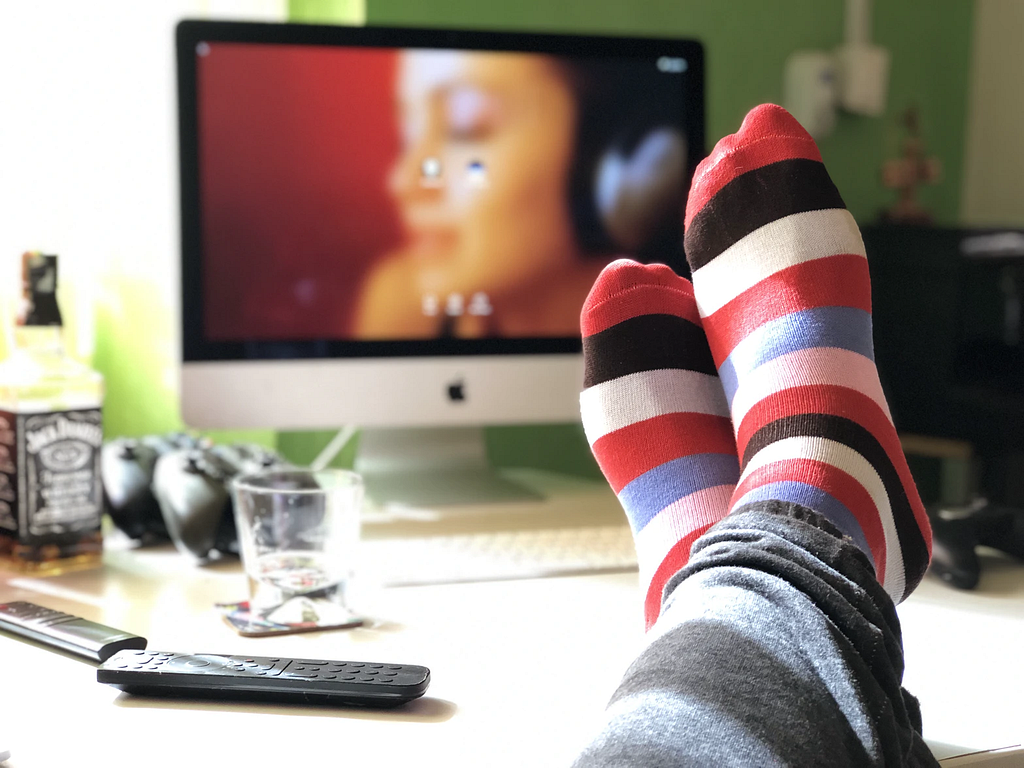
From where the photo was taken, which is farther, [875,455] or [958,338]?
[958,338]

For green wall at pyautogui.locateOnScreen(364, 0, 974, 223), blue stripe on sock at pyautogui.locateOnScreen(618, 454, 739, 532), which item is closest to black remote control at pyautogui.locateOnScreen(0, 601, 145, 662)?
blue stripe on sock at pyautogui.locateOnScreen(618, 454, 739, 532)

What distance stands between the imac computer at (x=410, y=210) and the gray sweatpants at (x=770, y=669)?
23.7 inches

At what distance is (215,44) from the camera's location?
997mm

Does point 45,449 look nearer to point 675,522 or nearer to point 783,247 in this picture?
point 675,522

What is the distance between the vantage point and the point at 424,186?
3.49ft

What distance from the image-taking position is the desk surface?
1.58 ft

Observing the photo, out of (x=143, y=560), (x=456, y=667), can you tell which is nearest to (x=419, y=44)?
(x=143, y=560)

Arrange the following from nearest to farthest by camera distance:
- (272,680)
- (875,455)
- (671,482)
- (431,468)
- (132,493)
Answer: (272,680), (875,455), (671,482), (132,493), (431,468)

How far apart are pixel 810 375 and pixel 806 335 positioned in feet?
0.16

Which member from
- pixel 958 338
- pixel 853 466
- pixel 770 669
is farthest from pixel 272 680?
pixel 958 338

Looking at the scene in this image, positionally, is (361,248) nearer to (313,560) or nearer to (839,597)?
(313,560)

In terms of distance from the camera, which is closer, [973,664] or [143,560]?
[973,664]

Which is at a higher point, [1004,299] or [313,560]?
[1004,299]

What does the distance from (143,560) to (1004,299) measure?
1098 mm
